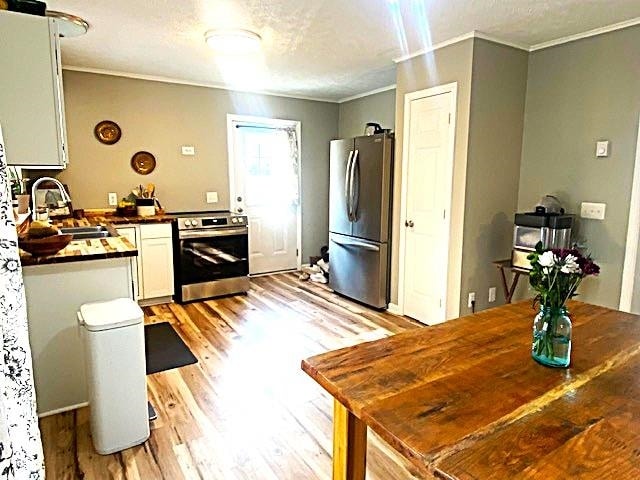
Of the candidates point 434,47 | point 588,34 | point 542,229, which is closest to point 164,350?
point 542,229

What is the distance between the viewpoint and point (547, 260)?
1161 millimetres

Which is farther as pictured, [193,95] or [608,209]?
[193,95]

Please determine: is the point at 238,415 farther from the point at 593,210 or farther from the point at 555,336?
the point at 593,210

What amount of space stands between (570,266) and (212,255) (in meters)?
3.83

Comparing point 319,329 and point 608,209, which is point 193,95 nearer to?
point 319,329

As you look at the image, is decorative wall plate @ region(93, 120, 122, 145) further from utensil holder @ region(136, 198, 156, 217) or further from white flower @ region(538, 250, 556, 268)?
white flower @ region(538, 250, 556, 268)

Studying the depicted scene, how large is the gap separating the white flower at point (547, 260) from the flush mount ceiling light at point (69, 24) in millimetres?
3181

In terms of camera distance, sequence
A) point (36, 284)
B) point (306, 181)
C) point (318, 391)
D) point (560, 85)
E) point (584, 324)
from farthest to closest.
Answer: point (306, 181) < point (560, 85) < point (318, 391) < point (36, 284) < point (584, 324)

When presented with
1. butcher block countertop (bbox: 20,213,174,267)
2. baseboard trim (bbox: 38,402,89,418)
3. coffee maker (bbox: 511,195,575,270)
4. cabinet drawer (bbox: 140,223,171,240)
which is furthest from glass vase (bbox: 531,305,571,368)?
cabinet drawer (bbox: 140,223,171,240)

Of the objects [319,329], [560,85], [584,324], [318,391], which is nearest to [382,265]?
[319,329]

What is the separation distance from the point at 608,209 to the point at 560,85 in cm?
104

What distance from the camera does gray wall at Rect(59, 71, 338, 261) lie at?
4.27m

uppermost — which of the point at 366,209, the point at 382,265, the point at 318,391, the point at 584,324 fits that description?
the point at 366,209

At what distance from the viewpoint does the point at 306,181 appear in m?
5.80
